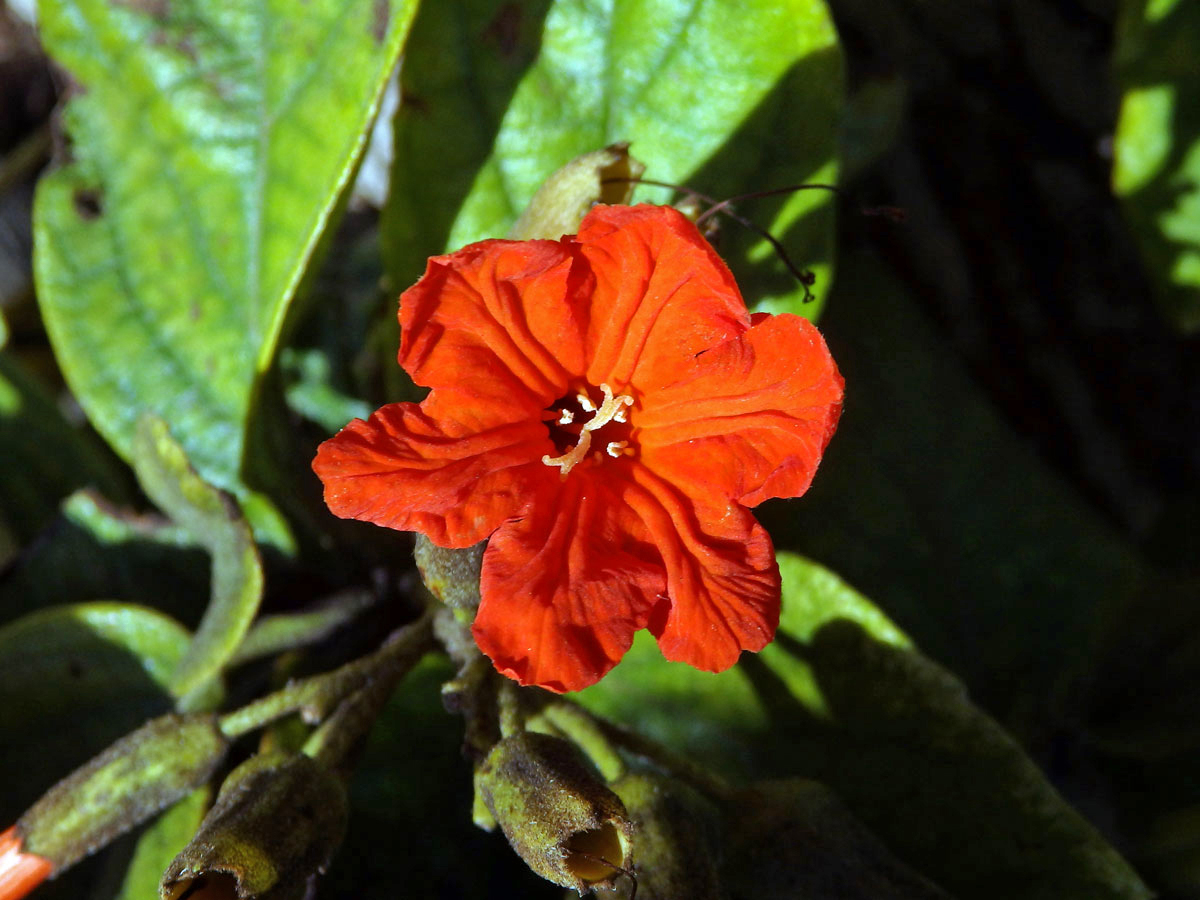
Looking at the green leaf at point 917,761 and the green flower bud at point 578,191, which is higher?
the green flower bud at point 578,191

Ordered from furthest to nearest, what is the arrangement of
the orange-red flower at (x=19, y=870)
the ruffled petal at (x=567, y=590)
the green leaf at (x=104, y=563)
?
the green leaf at (x=104, y=563) → the orange-red flower at (x=19, y=870) → the ruffled petal at (x=567, y=590)

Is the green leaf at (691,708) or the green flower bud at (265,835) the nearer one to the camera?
the green flower bud at (265,835)

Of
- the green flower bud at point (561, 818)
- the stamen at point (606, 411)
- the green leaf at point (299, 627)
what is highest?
the stamen at point (606, 411)

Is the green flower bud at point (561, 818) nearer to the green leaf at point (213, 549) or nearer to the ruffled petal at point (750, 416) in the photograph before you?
the ruffled petal at point (750, 416)

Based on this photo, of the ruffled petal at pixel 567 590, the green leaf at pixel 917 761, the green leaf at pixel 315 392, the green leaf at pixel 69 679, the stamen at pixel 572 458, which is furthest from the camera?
the green leaf at pixel 315 392

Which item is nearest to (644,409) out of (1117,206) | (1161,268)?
(1161,268)

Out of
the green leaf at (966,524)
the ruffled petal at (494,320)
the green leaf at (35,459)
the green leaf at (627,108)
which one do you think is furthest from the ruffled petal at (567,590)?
the green leaf at (35,459)

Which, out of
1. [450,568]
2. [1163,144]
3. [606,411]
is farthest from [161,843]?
[1163,144]

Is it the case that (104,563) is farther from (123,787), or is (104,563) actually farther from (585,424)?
(585,424)

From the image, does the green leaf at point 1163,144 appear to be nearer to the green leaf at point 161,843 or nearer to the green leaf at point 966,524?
the green leaf at point 966,524
